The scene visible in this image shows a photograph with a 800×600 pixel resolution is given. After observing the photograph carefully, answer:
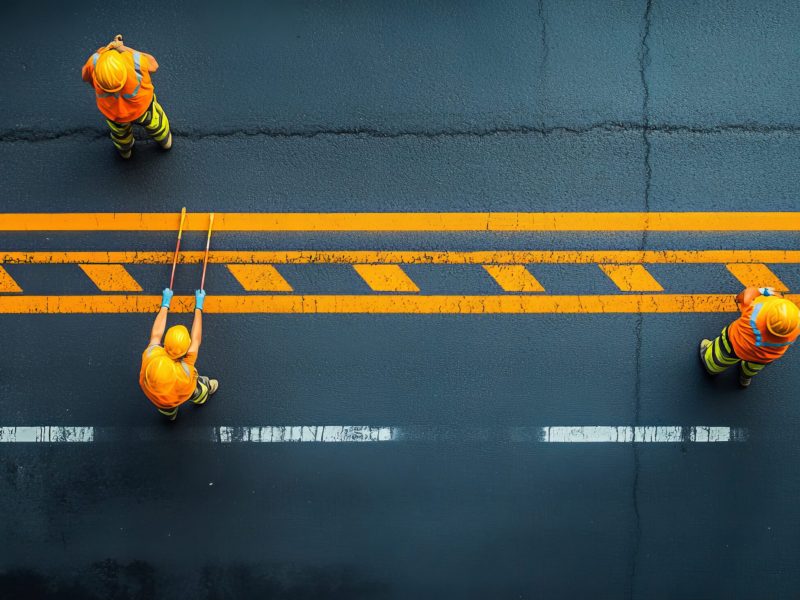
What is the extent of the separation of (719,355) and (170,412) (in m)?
4.70

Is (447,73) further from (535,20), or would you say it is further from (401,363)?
(401,363)

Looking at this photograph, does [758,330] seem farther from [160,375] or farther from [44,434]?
[44,434]

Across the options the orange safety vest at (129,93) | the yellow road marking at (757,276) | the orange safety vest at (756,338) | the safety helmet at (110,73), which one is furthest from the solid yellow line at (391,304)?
the safety helmet at (110,73)

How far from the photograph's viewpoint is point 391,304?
620 centimetres

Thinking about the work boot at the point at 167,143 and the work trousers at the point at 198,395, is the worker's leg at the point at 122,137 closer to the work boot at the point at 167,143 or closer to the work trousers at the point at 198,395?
the work boot at the point at 167,143

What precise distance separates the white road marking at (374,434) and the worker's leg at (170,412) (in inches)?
6.6

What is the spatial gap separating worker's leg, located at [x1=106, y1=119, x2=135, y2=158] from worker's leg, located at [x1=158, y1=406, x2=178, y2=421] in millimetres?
2371

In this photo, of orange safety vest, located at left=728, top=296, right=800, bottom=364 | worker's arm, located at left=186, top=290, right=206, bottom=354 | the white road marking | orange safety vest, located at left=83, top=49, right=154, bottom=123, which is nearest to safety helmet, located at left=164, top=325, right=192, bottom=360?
worker's arm, located at left=186, top=290, right=206, bottom=354

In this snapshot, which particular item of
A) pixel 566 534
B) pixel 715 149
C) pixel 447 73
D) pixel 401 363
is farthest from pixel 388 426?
pixel 715 149

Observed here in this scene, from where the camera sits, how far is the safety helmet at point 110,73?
5227mm

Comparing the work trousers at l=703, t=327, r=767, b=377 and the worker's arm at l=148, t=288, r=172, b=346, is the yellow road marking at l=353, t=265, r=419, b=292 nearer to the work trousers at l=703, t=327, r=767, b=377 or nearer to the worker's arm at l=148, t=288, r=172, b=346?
the worker's arm at l=148, t=288, r=172, b=346

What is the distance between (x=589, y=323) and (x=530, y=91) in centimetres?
225

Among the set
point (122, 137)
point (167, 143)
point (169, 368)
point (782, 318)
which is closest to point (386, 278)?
point (169, 368)

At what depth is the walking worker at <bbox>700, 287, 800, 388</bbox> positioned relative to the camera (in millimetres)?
5012
